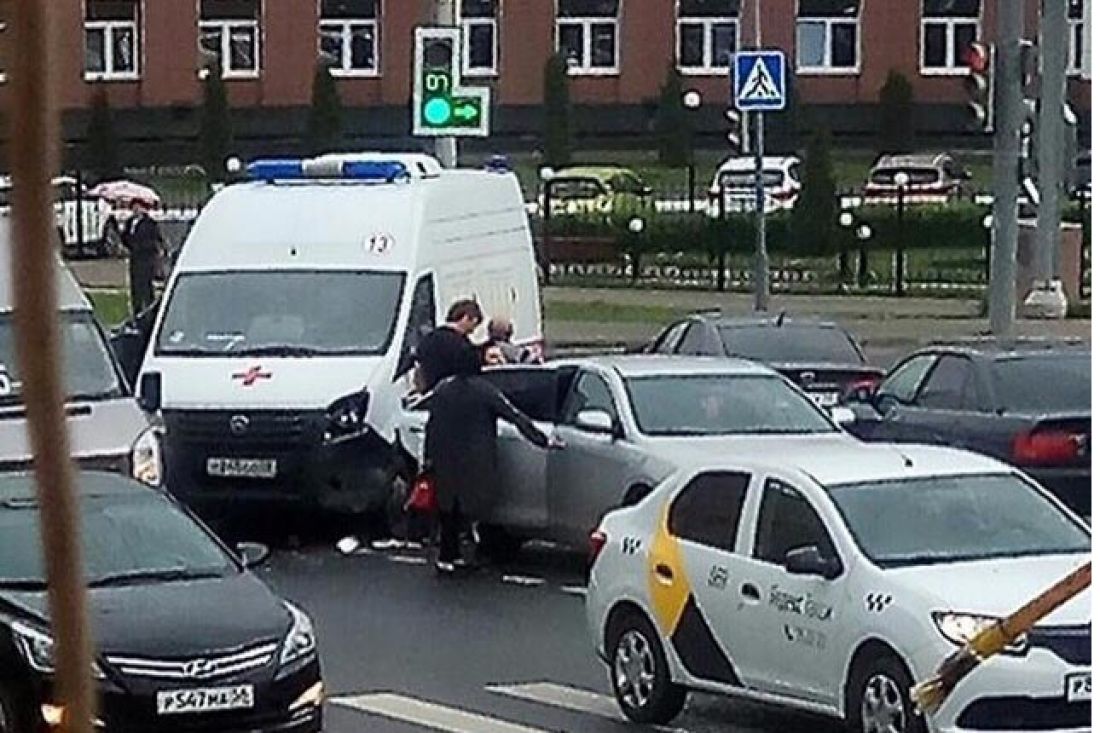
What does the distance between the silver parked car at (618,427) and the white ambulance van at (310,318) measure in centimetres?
87

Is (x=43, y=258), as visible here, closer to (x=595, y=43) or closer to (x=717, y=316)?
(x=717, y=316)

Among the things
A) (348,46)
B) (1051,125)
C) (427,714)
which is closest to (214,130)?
(348,46)

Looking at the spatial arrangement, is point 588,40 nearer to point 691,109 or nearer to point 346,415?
point 691,109

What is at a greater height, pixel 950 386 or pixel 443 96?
pixel 443 96

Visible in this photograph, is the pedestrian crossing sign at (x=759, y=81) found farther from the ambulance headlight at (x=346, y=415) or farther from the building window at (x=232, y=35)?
the building window at (x=232, y=35)

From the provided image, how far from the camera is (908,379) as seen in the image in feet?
64.4

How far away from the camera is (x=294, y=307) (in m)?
19.2

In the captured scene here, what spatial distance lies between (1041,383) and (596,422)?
3.28m

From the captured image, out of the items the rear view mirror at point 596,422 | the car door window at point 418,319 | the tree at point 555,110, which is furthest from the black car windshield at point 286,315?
the tree at point 555,110

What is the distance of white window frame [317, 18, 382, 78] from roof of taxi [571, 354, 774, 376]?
41.4m

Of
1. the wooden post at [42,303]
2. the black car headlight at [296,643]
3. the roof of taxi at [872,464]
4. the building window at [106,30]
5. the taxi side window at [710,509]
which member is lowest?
the black car headlight at [296,643]

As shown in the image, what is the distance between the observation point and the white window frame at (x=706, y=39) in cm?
6144

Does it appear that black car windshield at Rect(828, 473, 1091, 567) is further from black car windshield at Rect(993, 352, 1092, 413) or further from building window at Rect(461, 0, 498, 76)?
building window at Rect(461, 0, 498, 76)

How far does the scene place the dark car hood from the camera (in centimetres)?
1133
